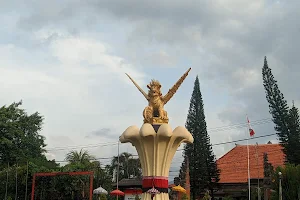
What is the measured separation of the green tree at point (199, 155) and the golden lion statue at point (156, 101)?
14.7 m

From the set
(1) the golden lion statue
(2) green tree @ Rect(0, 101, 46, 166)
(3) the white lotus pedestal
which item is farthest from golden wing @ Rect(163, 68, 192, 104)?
(2) green tree @ Rect(0, 101, 46, 166)

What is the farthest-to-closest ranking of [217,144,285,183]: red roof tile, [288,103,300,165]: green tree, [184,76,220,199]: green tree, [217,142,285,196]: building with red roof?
[217,144,285,183]: red roof tile < [217,142,285,196]: building with red roof < [184,76,220,199]: green tree < [288,103,300,165]: green tree

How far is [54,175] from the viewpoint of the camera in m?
22.0

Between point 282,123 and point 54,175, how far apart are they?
14.0 m

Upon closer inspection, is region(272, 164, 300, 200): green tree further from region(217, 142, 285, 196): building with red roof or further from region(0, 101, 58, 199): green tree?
region(0, 101, 58, 199): green tree

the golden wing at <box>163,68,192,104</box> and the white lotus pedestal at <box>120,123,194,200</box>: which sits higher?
the golden wing at <box>163,68,192,104</box>

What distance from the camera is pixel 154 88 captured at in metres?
13.5

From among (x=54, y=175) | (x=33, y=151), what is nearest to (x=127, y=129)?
(x=54, y=175)

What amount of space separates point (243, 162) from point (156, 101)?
17603 millimetres

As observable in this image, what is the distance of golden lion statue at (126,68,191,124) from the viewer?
13.2m

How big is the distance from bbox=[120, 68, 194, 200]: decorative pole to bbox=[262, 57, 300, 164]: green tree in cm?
1355

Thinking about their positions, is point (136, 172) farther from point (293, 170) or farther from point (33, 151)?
point (293, 170)

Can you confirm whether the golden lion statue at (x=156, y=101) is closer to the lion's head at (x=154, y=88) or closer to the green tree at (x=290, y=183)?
the lion's head at (x=154, y=88)

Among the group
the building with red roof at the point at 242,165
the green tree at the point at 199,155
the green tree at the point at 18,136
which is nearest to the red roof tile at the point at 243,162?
the building with red roof at the point at 242,165
